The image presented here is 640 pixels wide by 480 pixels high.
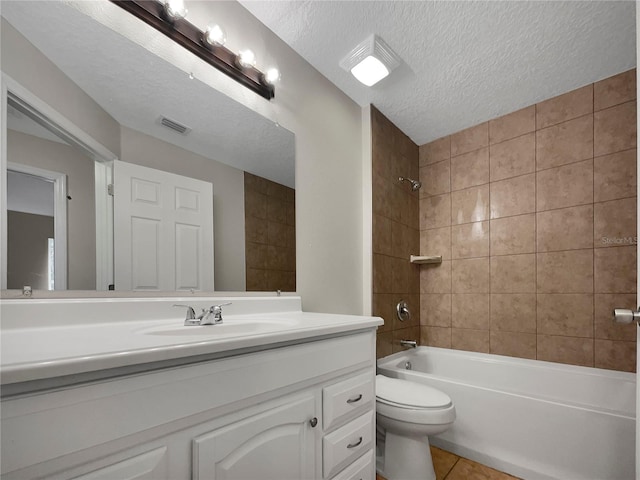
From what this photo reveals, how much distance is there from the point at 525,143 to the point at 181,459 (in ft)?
8.56

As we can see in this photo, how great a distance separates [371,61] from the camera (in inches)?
64.1

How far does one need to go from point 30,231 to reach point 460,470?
2.16 m

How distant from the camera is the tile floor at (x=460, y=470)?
156 cm

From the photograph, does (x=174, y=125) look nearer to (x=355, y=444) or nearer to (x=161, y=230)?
(x=161, y=230)

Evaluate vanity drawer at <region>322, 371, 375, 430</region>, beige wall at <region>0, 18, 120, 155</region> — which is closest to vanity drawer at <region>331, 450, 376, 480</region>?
vanity drawer at <region>322, 371, 375, 430</region>

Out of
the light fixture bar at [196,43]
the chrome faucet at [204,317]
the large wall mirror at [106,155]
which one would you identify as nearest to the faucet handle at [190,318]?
the chrome faucet at [204,317]

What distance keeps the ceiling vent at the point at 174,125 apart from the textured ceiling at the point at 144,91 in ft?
0.05

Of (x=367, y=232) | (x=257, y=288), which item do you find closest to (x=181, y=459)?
(x=257, y=288)

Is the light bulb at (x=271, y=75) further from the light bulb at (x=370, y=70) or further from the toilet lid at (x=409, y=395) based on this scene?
the toilet lid at (x=409, y=395)

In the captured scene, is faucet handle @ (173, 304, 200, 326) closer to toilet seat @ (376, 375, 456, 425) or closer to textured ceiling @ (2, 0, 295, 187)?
textured ceiling @ (2, 0, 295, 187)

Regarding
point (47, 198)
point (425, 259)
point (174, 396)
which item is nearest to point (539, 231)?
point (425, 259)

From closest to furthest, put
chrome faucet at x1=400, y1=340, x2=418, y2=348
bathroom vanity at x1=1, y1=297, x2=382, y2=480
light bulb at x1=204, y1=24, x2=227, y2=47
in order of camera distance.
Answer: bathroom vanity at x1=1, y1=297, x2=382, y2=480 < light bulb at x1=204, y1=24, x2=227, y2=47 < chrome faucet at x1=400, y1=340, x2=418, y2=348

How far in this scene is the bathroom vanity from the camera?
18.4 inches

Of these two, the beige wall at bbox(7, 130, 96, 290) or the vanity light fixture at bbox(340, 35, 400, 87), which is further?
the vanity light fixture at bbox(340, 35, 400, 87)
